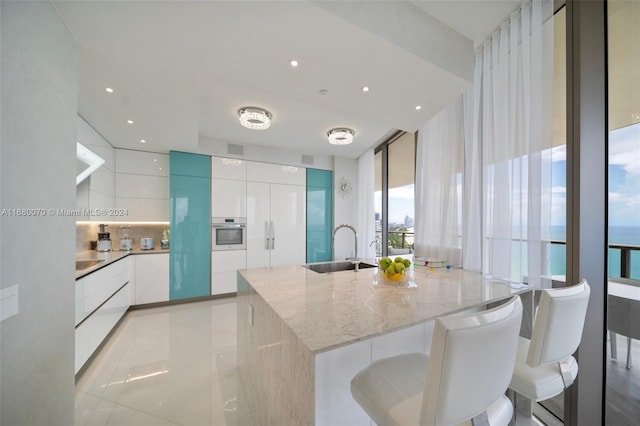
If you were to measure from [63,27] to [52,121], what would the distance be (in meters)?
0.60

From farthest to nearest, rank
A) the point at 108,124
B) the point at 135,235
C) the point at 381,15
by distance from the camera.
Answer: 1. the point at 135,235
2. the point at 108,124
3. the point at 381,15

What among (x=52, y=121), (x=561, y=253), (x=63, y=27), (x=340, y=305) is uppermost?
(x=63, y=27)

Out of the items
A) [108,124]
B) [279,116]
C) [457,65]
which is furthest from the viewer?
[279,116]

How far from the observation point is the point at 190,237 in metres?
3.67

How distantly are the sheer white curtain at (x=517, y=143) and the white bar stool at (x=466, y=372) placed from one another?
1.17 metres

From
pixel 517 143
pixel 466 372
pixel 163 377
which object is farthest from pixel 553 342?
pixel 163 377

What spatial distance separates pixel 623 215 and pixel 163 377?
Answer: 11.6 ft

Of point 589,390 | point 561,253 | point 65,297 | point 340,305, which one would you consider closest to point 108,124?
point 65,297

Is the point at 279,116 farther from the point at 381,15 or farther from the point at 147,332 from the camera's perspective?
the point at 147,332

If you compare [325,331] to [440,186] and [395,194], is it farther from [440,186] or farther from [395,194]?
[395,194]

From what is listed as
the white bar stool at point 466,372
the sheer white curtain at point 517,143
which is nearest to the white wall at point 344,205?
the sheer white curtain at point 517,143

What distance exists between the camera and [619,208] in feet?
4.34

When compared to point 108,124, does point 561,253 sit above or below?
below

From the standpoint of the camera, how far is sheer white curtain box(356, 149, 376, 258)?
14.0 feet
